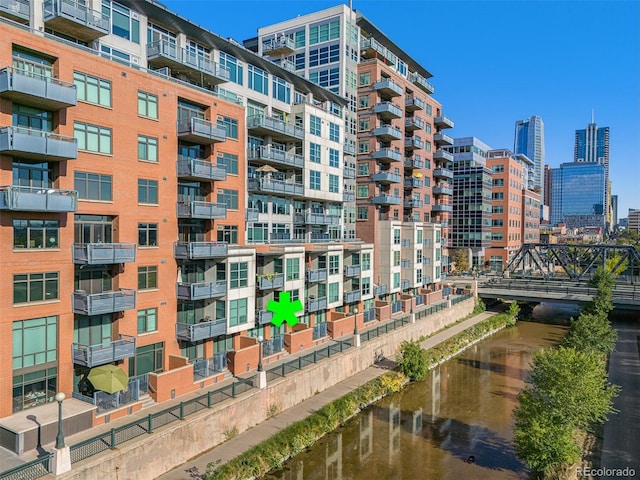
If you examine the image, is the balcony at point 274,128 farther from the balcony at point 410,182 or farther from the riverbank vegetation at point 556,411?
the riverbank vegetation at point 556,411

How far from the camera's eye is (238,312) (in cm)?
3241

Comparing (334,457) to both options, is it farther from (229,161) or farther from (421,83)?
(421,83)

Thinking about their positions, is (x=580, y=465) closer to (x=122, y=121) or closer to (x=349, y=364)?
(x=349, y=364)

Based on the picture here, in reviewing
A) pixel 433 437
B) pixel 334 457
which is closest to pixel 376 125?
pixel 433 437

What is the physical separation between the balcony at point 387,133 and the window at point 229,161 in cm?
2585

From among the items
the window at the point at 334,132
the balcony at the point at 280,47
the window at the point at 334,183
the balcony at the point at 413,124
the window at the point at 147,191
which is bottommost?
the window at the point at 147,191

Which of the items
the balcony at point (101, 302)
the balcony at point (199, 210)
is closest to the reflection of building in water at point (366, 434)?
the balcony at point (101, 302)

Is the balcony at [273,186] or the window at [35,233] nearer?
the window at [35,233]

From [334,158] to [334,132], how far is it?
267 cm

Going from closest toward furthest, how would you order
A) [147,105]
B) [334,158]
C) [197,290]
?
[147,105], [197,290], [334,158]

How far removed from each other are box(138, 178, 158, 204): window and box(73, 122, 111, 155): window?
2.69 metres

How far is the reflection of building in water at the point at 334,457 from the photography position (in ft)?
79.0

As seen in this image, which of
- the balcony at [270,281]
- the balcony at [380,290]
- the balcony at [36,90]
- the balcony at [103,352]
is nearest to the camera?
the balcony at [36,90]

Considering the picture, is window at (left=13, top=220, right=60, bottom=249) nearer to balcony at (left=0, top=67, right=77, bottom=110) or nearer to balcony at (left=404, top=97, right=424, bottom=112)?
balcony at (left=0, top=67, right=77, bottom=110)
